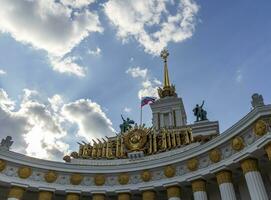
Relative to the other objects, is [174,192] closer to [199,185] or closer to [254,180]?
[199,185]

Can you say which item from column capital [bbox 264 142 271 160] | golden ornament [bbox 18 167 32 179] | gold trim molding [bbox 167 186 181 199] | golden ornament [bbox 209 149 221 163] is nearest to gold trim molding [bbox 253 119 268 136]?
column capital [bbox 264 142 271 160]

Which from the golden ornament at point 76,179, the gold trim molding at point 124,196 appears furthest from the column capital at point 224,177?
the golden ornament at point 76,179

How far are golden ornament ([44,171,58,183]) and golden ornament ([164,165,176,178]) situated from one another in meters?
7.17

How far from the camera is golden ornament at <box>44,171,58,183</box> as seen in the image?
824 inches

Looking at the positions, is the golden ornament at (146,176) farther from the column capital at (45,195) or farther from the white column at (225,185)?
the column capital at (45,195)

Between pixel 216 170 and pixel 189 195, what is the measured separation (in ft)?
11.9

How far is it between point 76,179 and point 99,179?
1508 millimetres

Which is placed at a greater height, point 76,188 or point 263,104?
point 263,104

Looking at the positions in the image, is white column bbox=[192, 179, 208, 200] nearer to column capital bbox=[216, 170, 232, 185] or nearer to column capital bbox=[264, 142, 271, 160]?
column capital bbox=[216, 170, 232, 185]

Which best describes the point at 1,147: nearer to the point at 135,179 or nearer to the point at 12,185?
the point at 12,185

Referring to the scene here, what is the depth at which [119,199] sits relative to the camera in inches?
824

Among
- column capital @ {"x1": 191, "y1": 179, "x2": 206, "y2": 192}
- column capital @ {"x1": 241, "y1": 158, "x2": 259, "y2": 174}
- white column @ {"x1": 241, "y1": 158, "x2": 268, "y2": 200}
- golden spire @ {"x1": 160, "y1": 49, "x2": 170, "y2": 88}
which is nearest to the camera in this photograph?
white column @ {"x1": 241, "y1": 158, "x2": 268, "y2": 200}

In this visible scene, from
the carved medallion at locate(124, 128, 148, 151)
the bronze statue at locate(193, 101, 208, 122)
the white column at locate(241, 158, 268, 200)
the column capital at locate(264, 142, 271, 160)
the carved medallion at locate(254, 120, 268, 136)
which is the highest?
the bronze statue at locate(193, 101, 208, 122)

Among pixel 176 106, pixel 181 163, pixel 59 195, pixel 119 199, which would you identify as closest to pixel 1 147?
pixel 59 195
